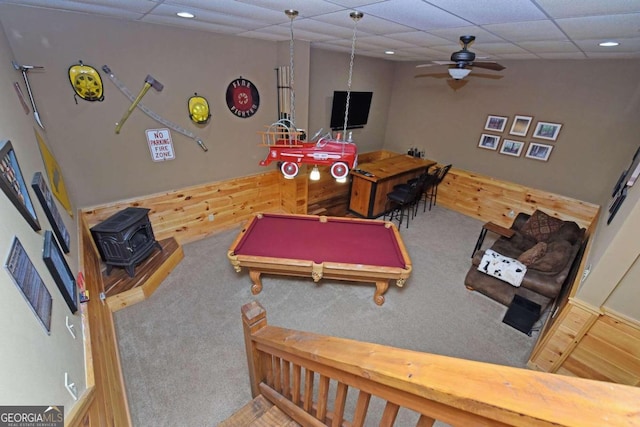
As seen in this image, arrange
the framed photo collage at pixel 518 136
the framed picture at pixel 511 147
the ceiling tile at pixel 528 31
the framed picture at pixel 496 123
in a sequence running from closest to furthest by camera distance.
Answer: the ceiling tile at pixel 528 31
the framed photo collage at pixel 518 136
the framed picture at pixel 511 147
the framed picture at pixel 496 123

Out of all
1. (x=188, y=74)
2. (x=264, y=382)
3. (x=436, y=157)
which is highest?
(x=188, y=74)

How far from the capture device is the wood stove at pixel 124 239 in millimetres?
3100

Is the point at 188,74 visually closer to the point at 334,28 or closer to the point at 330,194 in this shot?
the point at 334,28

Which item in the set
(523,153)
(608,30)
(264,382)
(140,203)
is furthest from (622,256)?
(140,203)

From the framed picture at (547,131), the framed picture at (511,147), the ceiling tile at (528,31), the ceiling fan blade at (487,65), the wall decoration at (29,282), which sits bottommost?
the wall decoration at (29,282)

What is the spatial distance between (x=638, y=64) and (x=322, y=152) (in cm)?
461

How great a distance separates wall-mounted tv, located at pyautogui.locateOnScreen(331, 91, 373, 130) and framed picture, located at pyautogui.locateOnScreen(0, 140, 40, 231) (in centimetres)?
475

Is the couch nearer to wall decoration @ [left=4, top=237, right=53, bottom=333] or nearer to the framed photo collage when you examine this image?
the framed photo collage

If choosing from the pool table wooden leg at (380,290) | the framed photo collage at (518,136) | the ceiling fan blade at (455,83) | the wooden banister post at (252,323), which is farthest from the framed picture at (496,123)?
the wooden banister post at (252,323)

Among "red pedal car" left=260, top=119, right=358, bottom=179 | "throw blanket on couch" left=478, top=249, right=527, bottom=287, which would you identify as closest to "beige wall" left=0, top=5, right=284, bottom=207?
"red pedal car" left=260, top=119, right=358, bottom=179

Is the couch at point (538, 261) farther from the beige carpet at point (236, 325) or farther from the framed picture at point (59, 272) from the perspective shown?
the framed picture at point (59, 272)

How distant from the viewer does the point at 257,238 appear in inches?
138

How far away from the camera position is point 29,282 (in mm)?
1215

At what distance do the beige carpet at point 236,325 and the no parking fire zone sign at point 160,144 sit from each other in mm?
1433
